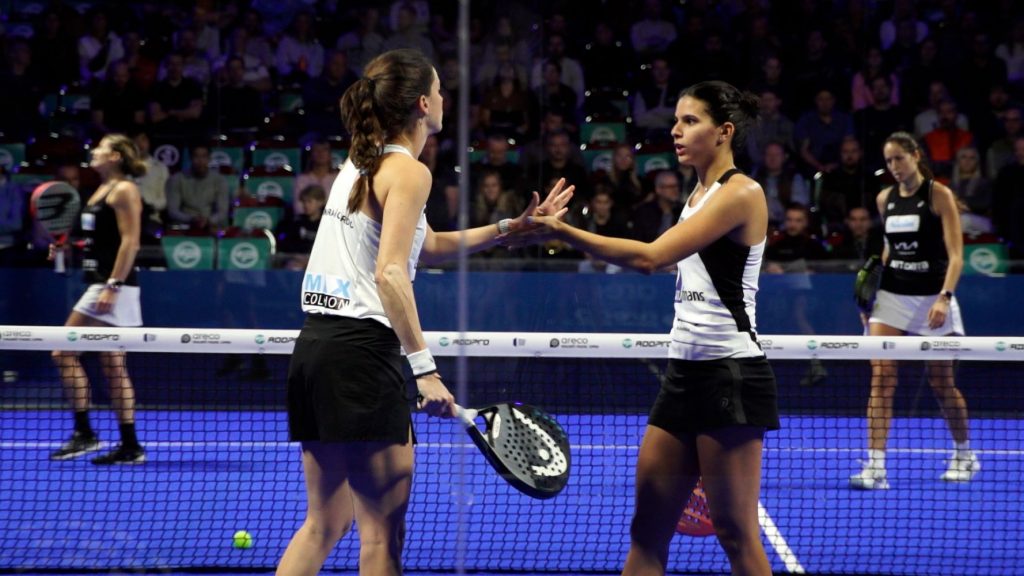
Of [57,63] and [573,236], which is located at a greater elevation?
[57,63]

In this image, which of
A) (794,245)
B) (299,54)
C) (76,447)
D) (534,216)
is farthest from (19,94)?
(534,216)

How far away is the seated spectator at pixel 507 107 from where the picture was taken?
23.3ft

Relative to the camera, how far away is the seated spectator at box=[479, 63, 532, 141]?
7.10 m

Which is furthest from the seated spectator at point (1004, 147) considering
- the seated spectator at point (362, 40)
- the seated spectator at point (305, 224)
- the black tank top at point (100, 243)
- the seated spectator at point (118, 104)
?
the seated spectator at point (118, 104)

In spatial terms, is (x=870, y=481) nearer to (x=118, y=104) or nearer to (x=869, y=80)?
(x=869, y=80)

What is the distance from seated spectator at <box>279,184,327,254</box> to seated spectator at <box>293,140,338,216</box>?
2cm

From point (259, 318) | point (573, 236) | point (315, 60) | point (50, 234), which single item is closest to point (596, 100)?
point (315, 60)

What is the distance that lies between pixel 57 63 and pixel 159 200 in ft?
5.05

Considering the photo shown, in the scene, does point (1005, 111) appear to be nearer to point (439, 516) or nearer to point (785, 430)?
point (785, 430)

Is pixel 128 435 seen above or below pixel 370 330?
below

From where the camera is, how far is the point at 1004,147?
28.1 feet

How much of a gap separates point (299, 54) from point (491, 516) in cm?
508

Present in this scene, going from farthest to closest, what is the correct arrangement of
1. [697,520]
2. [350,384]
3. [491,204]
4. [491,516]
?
1. [491,204]
2. [491,516]
3. [697,520]
4. [350,384]

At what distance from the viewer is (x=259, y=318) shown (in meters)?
7.59
